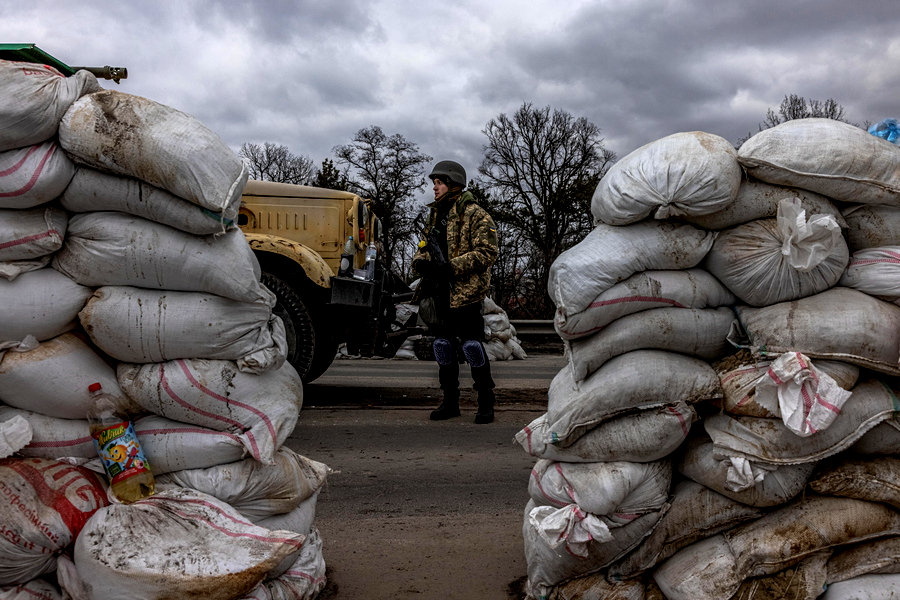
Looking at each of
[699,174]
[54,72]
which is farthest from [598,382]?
[54,72]

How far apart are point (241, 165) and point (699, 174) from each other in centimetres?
146

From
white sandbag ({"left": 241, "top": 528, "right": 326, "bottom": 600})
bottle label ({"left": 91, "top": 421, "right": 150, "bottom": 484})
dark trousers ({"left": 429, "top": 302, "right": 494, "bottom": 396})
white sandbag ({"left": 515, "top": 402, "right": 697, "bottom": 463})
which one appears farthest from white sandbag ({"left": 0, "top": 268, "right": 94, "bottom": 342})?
dark trousers ({"left": 429, "top": 302, "right": 494, "bottom": 396})

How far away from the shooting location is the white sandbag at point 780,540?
2195 millimetres

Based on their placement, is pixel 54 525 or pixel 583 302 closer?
pixel 54 525

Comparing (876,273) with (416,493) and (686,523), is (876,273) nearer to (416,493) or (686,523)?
(686,523)

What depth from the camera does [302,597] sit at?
2465 millimetres

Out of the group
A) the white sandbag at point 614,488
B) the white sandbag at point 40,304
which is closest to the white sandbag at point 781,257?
the white sandbag at point 614,488

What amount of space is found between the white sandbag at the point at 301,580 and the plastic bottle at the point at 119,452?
468 millimetres

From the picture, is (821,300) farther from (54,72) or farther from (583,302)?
(54,72)

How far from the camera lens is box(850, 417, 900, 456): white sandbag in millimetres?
2256

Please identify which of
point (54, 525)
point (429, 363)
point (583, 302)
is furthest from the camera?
point (429, 363)

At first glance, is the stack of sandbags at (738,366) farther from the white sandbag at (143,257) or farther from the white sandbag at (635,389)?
the white sandbag at (143,257)

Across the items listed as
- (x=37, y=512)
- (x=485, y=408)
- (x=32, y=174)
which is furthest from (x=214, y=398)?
(x=485, y=408)

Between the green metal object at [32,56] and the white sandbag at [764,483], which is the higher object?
the green metal object at [32,56]
